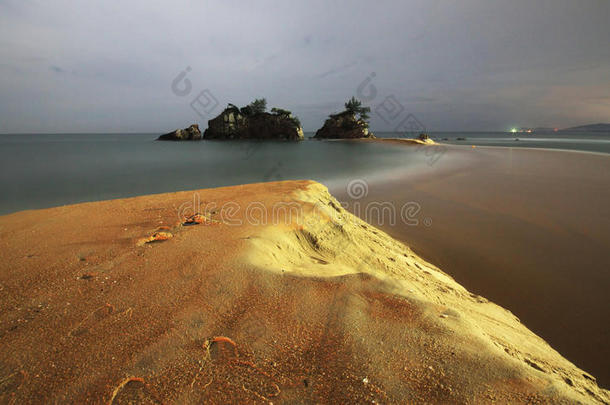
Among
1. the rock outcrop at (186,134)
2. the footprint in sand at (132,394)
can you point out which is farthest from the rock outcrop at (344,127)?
the footprint in sand at (132,394)

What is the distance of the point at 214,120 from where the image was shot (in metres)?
51.9

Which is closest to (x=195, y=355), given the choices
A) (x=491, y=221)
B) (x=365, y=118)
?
(x=491, y=221)

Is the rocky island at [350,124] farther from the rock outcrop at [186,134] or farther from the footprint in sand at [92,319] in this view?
the footprint in sand at [92,319]

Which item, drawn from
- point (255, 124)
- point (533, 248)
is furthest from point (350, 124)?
point (533, 248)

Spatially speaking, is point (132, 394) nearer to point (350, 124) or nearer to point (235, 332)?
point (235, 332)

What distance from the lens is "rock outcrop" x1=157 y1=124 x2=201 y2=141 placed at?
50.1 metres

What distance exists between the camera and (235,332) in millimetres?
1546

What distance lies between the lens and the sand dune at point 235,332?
121 centimetres

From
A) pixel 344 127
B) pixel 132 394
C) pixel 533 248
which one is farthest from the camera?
pixel 344 127

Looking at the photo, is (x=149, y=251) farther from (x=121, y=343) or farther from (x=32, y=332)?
(x=121, y=343)

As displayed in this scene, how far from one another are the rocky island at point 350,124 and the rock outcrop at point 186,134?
29301mm

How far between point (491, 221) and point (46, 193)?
14318 mm

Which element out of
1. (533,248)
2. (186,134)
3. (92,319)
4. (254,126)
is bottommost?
(533,248)

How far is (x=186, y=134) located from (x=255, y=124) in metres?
14.9
